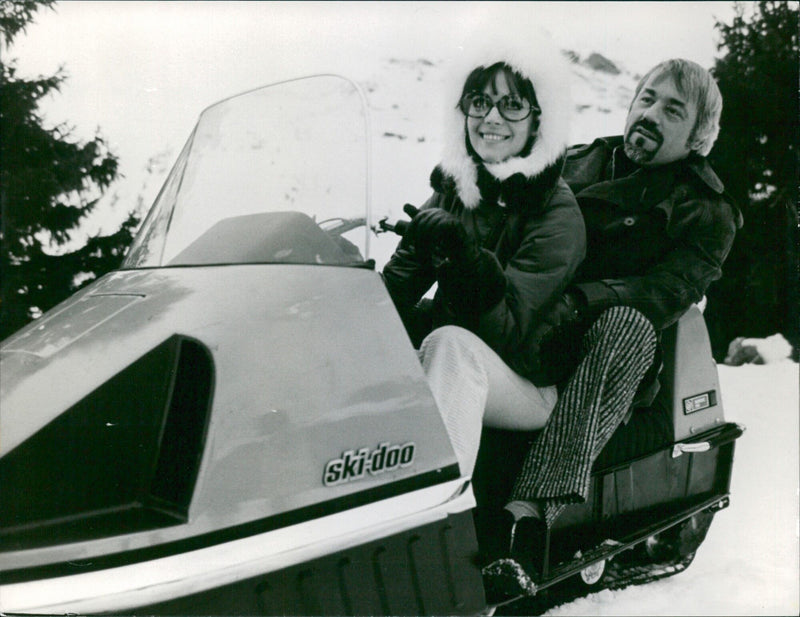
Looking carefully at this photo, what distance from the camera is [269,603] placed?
153cm

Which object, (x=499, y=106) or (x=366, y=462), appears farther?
(x=499, y=106)

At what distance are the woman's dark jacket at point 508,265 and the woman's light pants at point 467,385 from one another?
0.05 metres

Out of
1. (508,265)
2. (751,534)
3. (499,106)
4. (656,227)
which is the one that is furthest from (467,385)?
(751,534)

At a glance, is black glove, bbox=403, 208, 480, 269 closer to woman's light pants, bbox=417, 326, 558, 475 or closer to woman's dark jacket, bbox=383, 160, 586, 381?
woman's dark jacket, bbox=383, 160, 586, 381

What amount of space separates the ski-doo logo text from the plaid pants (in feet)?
1.57

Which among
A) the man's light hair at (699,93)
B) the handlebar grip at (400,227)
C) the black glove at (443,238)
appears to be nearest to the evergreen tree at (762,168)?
the man's light hair at (699,93)

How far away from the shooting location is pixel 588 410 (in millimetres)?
2084

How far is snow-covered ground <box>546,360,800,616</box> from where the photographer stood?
92.3 inches

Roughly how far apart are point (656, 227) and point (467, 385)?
89 centimetres

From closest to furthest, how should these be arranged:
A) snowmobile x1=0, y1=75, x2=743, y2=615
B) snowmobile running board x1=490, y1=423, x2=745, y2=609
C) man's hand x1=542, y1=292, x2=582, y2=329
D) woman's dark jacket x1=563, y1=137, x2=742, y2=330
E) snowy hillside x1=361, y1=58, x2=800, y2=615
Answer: snowmobile x1=0, y1=75, x2=743, y2=615 < snowy hillside x1=361, y1=58, x2=800, y2=615 < man's hand x1=542, y1=292, x2=582, y2=329 < snowmobile running board x1=490, y1=423, x2=745, y2=609 < woman's dark jacket x1=563, y1=137, x2=742, y2=330

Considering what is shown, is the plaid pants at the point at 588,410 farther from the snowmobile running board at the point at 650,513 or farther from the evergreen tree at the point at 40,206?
the evergreen tree at the point at 40,206

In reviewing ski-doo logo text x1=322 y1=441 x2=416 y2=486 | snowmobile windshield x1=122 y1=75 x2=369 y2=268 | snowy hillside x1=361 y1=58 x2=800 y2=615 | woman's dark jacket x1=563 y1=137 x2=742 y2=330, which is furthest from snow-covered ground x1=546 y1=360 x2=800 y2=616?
snowmobile windshield x1=122 y1=75 x2=369 y2=268

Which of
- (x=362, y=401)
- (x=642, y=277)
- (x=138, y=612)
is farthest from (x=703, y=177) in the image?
(x=138, y=612)

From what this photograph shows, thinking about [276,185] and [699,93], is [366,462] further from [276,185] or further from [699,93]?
[699,93]
